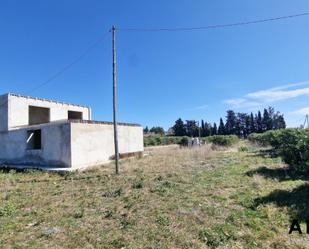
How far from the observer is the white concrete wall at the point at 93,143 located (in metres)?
14.3

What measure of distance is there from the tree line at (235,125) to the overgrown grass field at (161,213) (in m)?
59.9

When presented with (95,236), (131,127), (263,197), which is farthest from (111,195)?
(131,127)

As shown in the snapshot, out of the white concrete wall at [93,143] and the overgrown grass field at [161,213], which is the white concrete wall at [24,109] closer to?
the white concrete wall at [93,143]

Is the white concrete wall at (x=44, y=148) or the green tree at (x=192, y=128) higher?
the green tree at (x=192, y=128)

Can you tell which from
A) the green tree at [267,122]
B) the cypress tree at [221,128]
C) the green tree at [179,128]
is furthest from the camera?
the green tree at [179,128]

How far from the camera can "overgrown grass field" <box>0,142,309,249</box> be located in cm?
414

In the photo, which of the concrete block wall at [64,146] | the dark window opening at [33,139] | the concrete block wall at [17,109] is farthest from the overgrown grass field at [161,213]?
the concrete block wall at [17,109]

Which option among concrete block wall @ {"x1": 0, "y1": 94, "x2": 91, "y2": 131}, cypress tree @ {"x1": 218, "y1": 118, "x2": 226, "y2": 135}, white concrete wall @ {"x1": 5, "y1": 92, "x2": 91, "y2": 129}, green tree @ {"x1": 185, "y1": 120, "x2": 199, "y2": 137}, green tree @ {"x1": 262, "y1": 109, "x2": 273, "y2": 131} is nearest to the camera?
concrete block wall @ {"x1": 0, "y1": 94, "x2": 91, "y2": 131}

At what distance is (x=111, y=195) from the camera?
24.2 ft

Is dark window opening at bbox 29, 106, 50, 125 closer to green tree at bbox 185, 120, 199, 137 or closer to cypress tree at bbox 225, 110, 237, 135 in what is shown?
green tree at bbox 185, 120, 199, 137

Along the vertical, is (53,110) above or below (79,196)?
above

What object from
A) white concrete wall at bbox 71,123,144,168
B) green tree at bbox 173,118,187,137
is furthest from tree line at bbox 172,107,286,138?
white concrete wall at bbox 71,123,144,168

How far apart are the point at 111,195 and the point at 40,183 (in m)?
4.47

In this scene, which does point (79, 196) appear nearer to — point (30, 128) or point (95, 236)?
point (95, 236)
